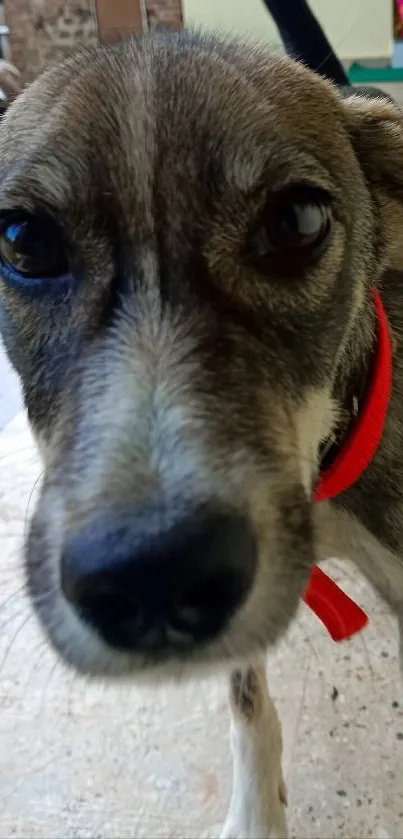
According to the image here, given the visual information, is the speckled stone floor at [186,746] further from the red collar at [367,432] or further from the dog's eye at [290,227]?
the dog's eye at [290,227]

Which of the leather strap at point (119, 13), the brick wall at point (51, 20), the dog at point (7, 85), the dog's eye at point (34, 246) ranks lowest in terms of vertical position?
the brick wall at point (51, 20)

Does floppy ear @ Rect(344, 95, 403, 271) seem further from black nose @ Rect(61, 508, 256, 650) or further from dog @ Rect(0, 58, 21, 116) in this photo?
black nose @ Rect(61, 508, 256, 650)

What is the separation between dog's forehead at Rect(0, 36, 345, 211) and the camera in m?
1.03

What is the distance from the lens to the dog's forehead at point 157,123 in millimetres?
1026

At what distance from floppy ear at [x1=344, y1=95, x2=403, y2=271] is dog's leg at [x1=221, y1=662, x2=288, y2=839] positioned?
0.74 m

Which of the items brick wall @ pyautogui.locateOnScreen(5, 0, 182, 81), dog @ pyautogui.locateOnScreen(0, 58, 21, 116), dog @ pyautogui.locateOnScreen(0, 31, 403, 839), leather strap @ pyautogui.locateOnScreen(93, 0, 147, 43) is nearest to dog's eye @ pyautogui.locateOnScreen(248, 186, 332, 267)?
dog @ pyautogui.locateOnScreen(0, 31, 403, 839)

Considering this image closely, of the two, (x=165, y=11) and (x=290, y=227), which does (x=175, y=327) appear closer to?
(x=290, y=227)

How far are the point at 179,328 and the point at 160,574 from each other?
31 centimetres

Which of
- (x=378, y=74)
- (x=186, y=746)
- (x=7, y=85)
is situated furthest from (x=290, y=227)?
(x=378, y=74)

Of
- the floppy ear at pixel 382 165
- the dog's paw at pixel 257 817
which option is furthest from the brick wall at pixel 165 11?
the dog's paw at pixel 257 817

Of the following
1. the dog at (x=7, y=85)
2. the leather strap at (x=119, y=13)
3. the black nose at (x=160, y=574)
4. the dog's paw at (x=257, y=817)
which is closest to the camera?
the black nose at (x=160, y=574)

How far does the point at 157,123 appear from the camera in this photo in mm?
1041

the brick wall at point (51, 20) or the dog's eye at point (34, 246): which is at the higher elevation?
the dog's eye at point (34, 246)

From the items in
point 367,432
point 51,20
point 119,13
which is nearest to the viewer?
point 367,432
